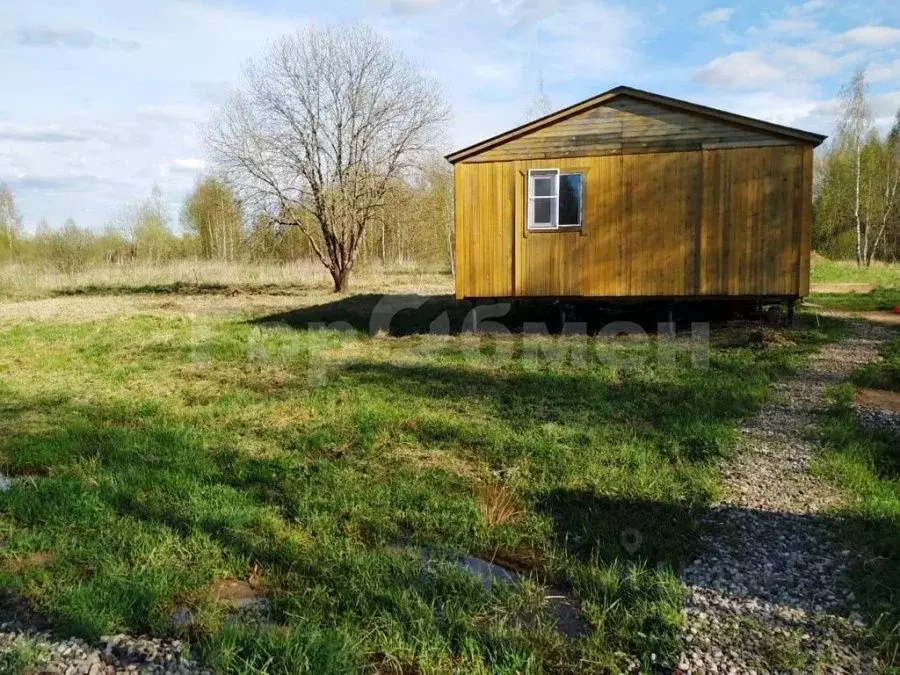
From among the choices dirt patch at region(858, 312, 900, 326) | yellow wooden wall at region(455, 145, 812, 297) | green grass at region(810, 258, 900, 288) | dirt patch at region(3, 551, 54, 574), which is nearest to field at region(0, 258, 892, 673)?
dirt patch at region(3, 551, 54, 574)

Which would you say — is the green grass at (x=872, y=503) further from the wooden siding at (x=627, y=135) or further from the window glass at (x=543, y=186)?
the window glass at (x=543, y=186)

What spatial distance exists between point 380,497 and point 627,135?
8.78 m

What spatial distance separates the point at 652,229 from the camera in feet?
36.7

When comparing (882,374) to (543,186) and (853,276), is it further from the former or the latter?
(853,276)

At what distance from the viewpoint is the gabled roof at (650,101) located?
10461mm

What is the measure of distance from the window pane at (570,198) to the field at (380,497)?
2.82 meters

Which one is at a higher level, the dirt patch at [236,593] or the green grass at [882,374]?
the green grass at [882,374]

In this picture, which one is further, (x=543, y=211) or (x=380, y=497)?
(x=543, y=211)

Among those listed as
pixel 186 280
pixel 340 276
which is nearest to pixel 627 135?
pixel 340 276

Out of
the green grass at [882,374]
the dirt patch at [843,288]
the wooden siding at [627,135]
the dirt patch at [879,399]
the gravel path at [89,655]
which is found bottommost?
the gravel path at [89,655]

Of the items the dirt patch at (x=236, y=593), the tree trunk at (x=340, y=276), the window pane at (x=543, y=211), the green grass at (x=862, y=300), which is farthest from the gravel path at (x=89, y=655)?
the tree trunk at (x=340, y=276)

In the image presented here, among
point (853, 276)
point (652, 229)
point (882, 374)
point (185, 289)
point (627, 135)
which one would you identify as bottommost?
point (882, 374)

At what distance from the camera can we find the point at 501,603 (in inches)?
125

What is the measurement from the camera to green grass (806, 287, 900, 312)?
46.4 feet
